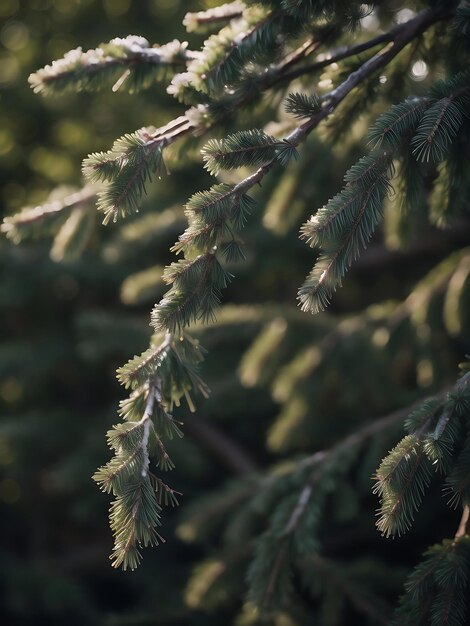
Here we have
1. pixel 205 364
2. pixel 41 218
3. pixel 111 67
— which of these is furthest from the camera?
pixel 205 364

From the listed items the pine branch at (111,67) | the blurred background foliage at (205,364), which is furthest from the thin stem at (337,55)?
the pine branch at (111,67)

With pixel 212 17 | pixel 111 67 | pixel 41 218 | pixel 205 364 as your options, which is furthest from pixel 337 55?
pixel 205 364

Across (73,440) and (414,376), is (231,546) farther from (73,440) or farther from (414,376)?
(414,376)

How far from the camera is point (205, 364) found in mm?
3508

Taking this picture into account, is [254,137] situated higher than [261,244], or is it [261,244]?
[254,137]

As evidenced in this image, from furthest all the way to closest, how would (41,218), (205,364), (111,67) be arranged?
1. (205,364)
2. (41,218)
3. (111,67)

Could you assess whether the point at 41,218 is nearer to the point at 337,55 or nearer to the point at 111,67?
the point at 111,67

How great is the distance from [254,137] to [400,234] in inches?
34.3

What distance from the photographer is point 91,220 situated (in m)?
1.94

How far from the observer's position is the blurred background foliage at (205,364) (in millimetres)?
2525

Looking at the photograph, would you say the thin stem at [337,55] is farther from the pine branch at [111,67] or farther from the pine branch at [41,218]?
the pine branch at [41,218]

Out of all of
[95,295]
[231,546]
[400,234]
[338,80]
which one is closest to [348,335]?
[400,234]

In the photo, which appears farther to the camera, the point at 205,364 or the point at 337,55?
the point at 205,364

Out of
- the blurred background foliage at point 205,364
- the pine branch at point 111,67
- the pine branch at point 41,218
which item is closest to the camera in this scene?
the pine branch at point 111,67
